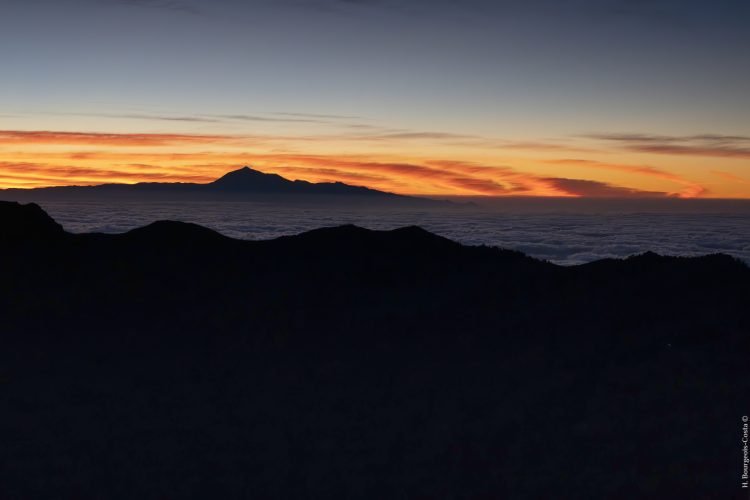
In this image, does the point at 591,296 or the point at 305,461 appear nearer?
the point at 305,461

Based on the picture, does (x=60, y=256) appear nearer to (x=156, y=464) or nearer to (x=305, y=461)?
(x=156, y=464)

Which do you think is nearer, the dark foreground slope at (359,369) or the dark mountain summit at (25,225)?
the dark foreground slope at (359,369)

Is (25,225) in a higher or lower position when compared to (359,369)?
higher

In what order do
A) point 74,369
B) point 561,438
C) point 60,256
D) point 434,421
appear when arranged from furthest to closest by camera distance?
1. point 60,256
2. point 74,369
3. point 434,421
4. point 561,438

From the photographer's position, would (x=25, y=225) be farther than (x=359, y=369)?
Yes

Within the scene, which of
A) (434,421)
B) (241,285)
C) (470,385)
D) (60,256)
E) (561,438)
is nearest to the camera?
(561,438)

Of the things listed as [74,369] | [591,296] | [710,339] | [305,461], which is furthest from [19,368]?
[710,339]

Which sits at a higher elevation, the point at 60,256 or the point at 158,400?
the point at 60,256

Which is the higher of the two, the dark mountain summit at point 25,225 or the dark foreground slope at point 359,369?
the dark mountain summit at point 25,225
